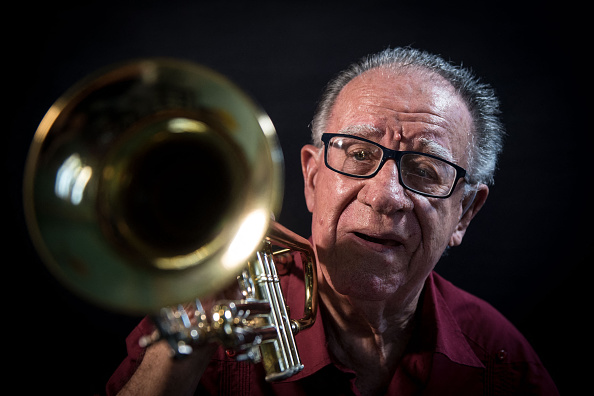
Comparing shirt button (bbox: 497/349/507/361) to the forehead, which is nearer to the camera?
the forehead

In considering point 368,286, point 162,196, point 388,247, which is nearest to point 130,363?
point 162,196

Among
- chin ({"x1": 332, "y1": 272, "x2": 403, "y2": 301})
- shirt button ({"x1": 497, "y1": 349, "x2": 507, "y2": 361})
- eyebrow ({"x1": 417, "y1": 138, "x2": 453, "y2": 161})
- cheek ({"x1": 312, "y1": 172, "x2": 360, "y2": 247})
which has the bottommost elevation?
shirt button ({"x1": 497, "y1": 349, "x2": 507, "y2": 361})

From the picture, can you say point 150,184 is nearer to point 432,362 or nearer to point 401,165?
point 401,165

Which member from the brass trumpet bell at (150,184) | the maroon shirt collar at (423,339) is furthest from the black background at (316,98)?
the brass trumpet bell at (150,184)

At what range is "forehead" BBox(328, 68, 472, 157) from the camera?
1.53m

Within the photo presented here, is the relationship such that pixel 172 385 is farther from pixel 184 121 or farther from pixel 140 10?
pixel 140 10

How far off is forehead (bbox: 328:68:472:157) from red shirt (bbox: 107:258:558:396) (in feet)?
2.06

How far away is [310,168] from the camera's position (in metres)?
1.79

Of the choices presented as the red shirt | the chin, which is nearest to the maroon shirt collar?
the red shirt

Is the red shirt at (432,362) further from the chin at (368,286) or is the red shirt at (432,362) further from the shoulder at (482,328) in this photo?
the chin at (368,286)

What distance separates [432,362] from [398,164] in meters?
0.77

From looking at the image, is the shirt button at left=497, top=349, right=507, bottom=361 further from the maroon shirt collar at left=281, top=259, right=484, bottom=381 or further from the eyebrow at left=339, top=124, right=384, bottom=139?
the eyebrow at left=339, top=124, right=384, bottom=139

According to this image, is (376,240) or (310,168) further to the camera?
(310,168)

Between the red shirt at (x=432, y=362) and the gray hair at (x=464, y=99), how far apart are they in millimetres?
531
